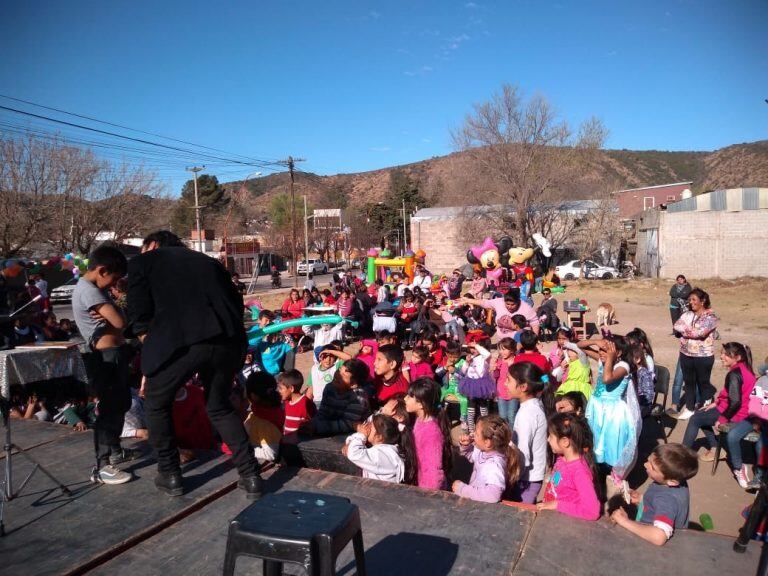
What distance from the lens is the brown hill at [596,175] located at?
3148 cm

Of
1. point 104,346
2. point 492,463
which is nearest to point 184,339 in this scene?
point 104,346

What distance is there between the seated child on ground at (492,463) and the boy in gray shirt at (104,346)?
86.9 inches

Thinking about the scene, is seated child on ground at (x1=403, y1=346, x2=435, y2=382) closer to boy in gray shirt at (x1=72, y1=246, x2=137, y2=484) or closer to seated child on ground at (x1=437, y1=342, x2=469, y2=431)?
seated child on ground at (x1=437, y1=342, x2=469, y2=431)

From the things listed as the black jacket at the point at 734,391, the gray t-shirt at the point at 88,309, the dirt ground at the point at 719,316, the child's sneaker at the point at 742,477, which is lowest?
the dirt ground at the point at 719,316

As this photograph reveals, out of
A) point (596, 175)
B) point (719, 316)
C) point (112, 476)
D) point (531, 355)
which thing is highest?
point (596, 175)

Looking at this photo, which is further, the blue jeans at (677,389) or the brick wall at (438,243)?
the brick wall at (438,243)

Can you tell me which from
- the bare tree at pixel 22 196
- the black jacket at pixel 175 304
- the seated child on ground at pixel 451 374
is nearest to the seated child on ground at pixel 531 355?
the seated child on ground at pixel 451 374

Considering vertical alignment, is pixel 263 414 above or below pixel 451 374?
above

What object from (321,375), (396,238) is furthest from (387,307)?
(396,238)

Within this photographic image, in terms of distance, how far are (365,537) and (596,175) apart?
1324 inches

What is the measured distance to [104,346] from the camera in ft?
11.1

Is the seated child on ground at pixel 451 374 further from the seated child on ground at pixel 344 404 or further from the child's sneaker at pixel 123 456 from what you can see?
the child's sneaker at pixel 123 456

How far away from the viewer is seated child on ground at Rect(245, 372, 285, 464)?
354 centimetres

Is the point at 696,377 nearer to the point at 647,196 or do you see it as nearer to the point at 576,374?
the point at 576,374
